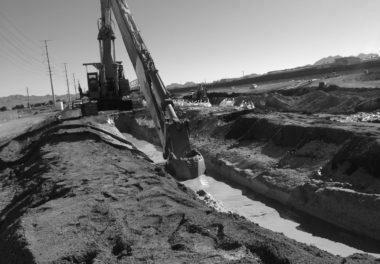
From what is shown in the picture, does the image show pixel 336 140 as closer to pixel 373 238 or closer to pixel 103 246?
pixel 373 238

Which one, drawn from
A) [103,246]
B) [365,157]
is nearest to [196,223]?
[103,246]

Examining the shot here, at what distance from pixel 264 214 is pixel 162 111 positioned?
4884mm

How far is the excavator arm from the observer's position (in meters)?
13.5

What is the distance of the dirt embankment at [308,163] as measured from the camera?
34.0ft

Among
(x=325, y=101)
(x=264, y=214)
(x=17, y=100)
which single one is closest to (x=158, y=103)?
(x=264, y=214)

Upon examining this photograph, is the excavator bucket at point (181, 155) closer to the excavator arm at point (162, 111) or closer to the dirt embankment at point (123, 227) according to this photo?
the excavator arm at point (162, 111)

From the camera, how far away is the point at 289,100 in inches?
1208

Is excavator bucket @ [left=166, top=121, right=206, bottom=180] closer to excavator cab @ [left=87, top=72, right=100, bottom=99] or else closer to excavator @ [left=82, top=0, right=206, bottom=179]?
excavator @ [left=82, top=0, right=206, bottom=179]

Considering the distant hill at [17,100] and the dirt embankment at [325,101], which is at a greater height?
the distant hill at [17,100]

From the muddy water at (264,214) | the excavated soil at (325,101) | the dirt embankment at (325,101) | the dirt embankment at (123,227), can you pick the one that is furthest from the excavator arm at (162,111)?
the dirt embankment at (325,101)

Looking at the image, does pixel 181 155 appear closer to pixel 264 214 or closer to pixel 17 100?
pixel 264 214

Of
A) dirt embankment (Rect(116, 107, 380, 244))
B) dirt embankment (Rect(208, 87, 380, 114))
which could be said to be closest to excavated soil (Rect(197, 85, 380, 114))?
dirt embankment (Rect(208, 87, 380, 114))

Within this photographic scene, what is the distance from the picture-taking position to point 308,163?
44.8 feet

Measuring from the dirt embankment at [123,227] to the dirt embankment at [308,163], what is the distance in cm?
314
